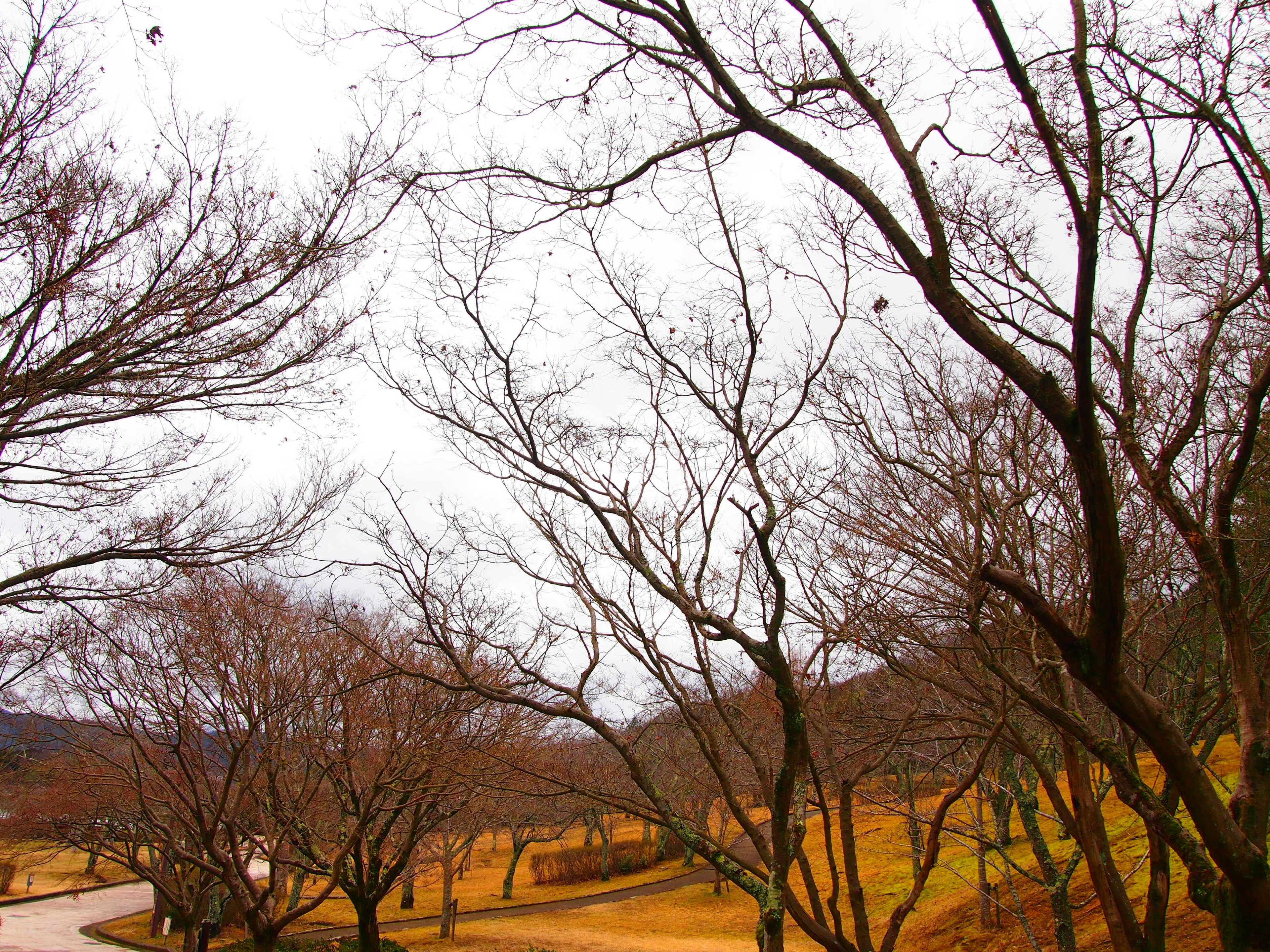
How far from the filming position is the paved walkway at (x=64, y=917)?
18984mm

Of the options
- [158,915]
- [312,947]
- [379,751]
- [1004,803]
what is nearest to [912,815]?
[379,751]

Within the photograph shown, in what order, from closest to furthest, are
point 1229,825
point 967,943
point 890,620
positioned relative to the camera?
point 1229,825 < point 890,620 < point 967,943

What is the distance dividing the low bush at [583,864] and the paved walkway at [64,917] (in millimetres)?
16043

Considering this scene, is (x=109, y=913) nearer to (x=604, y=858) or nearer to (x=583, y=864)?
(x=583, y=864)

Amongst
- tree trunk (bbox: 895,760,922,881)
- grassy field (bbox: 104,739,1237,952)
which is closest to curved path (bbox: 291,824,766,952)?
grassy field (bbox: 104,739,1237,952)

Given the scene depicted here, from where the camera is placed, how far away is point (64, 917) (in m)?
26.5

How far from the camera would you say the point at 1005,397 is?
594 centimetres

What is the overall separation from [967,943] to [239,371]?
16.6m

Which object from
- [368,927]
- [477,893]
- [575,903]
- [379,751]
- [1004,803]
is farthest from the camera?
[477,893]

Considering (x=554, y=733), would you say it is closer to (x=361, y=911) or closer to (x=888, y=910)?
(x=361, y=911)

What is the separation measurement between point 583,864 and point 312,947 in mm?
24849

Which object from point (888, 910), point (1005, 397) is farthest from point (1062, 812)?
point (888, 910)

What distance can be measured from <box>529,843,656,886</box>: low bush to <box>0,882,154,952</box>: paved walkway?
632 inches

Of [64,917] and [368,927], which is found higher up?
[368,927]
